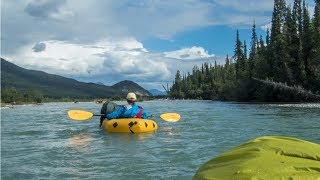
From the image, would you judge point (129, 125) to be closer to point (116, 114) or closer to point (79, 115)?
point (116, 114)

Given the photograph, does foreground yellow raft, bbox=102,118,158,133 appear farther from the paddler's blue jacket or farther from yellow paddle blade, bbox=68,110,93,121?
yellow paddle blade, bbox=68,110,93,121

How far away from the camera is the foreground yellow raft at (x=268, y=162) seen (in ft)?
9.45

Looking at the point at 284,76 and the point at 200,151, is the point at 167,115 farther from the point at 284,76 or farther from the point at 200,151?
the point at 284,76

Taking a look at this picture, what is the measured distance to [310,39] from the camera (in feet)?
222

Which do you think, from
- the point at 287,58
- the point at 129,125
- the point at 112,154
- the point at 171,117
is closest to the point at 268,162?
the point at 112,154

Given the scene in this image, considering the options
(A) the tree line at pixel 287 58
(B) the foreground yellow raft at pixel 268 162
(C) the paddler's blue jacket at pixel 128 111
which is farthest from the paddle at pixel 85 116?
(A) the tree line at pixel 287 58

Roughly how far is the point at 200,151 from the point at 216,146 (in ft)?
4.08

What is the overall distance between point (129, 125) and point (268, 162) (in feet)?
48.0

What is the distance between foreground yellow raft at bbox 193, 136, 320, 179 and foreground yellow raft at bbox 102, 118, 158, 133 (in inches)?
555

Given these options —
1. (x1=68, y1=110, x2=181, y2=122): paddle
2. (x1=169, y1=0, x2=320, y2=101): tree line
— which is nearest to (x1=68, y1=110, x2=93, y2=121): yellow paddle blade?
(x1=68, y1=110, x2=181, y2=122): paddle

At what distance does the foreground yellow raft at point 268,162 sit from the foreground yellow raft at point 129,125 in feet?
46.3

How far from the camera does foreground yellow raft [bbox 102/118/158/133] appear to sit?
1739 cm

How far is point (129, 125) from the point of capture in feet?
57.2

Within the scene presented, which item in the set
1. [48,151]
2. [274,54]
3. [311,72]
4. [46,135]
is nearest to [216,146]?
[48,151]
